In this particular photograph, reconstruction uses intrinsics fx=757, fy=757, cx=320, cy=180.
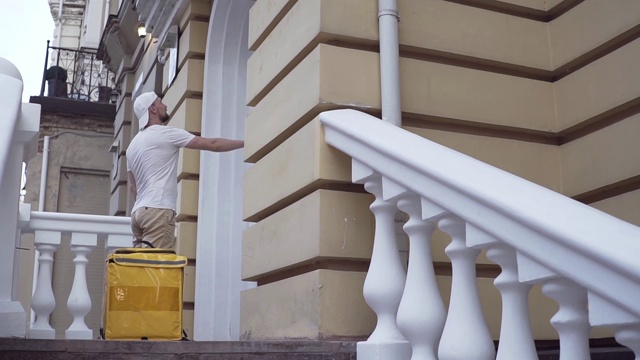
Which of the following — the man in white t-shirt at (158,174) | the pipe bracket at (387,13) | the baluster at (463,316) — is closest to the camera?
the baluster at (463,316)

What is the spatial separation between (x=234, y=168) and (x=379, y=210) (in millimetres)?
4240

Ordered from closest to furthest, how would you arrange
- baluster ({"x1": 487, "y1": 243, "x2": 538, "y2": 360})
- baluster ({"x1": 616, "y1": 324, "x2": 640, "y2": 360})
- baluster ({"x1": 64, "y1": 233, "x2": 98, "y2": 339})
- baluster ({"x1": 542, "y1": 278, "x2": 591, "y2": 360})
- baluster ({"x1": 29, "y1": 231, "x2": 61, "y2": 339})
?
baluster ({"x1": 616, "y1": 324, "x2": 640, "y2": 360}), baluster ({"x1": 542, "y1": 278, "x2": 591, "y2": 360}), baluster ({"x1": 487, "y1": 243, "x2": 538, "y2": 360}), baluster ({"x1": 29, "y1": 231, "x2": 61, "y2": 339}), baluster ({"x1": 64, "y1": 233, "x2": 98, "y2": 339})

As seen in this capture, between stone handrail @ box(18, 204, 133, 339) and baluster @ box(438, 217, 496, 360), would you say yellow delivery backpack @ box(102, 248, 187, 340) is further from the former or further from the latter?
baluster @ box(438, 217, 496, 360)

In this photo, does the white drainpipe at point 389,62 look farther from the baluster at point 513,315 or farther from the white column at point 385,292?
the baluster at point 513,315

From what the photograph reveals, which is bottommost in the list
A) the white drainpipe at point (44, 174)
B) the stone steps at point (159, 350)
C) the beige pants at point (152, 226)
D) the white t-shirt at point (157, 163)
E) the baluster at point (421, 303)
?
the stone steps at point (159, 350)

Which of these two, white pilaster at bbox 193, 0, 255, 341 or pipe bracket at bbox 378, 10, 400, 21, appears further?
white pilaster at bbox 193, 0, 255, 341

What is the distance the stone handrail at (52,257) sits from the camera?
5.16 meters

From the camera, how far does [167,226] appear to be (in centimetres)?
552

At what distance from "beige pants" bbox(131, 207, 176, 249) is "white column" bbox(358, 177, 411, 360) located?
2.68 metres

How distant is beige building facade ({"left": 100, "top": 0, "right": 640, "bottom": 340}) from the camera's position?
3787mm

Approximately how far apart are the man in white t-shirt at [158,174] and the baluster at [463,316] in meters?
3.21

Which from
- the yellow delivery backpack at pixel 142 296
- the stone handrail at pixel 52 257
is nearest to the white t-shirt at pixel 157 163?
the stone handrail at pixel 52 257

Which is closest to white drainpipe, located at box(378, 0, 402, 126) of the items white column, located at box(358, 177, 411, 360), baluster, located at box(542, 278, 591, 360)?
white column, located at box(358, 177, 411, 360)

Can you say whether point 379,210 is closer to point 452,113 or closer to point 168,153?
point 452,113
